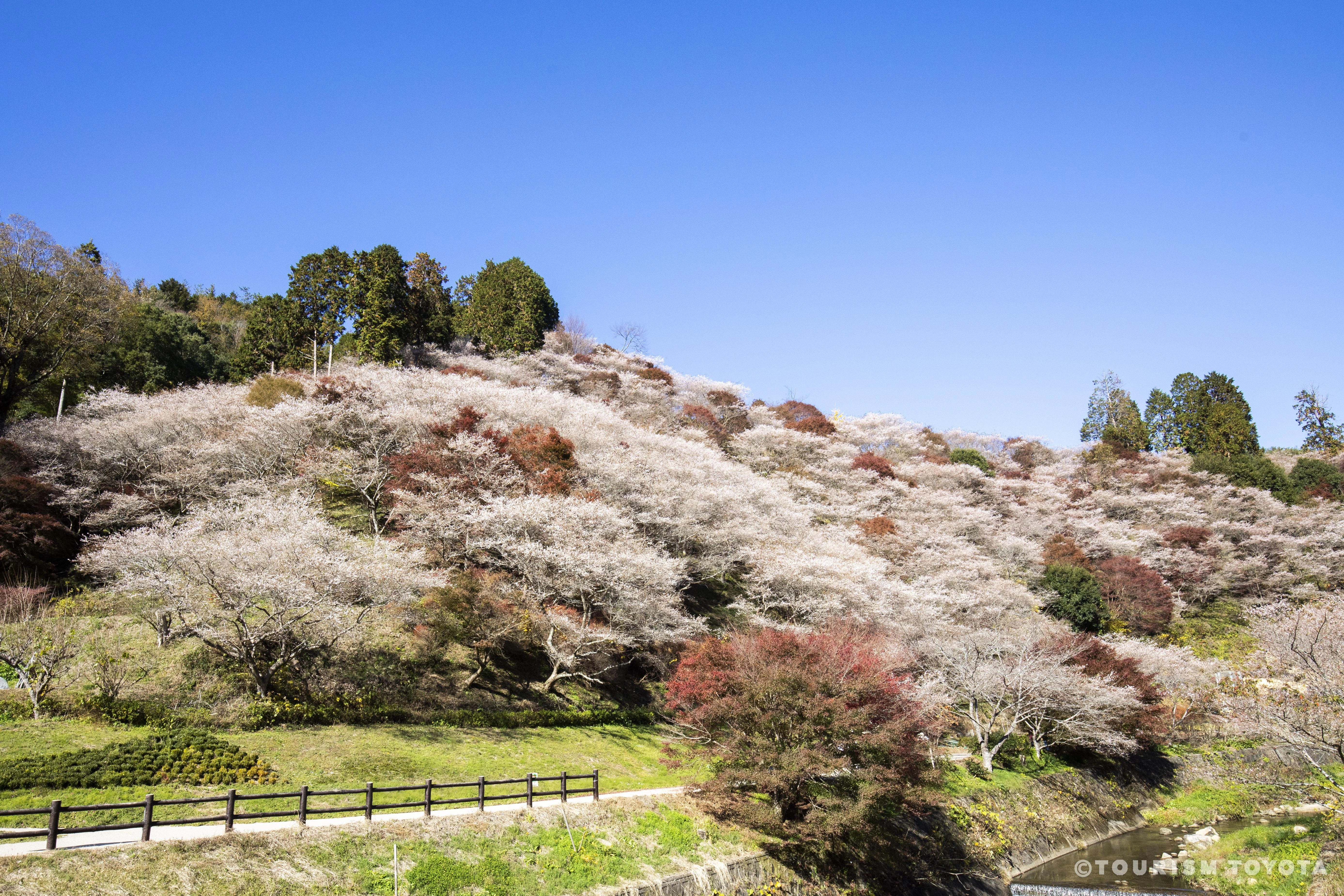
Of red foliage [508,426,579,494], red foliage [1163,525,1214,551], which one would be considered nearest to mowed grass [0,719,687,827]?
red foliage [508,426,579,494]

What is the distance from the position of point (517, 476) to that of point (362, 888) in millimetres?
19445

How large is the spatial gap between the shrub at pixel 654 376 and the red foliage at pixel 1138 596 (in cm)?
3930

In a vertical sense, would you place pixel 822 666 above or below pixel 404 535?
below

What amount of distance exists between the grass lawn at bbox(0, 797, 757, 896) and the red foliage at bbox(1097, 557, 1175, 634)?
36653 mm

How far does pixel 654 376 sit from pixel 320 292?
30.3 meters

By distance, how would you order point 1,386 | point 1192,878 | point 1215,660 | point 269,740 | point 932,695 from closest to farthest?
point 269,740 < point 1192,878 < point 932,695 < point 1,386 < point 1215,660

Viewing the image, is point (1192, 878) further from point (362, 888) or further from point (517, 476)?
point (517, 476)

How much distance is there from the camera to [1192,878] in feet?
72.8

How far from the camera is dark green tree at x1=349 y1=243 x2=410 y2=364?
152ft

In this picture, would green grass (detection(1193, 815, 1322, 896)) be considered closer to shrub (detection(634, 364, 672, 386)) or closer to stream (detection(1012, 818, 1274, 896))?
stream (detection(1012, 818, 1274, 896))

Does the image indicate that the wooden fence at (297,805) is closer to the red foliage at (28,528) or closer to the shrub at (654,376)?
the red foliage at (28,528)

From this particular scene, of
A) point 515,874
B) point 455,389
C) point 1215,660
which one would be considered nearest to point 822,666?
point 515,874

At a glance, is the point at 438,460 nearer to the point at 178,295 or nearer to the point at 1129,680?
the point at 1129,680

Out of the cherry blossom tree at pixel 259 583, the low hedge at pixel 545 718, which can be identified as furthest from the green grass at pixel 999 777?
the cherry blossom tree at pixel 259 583
